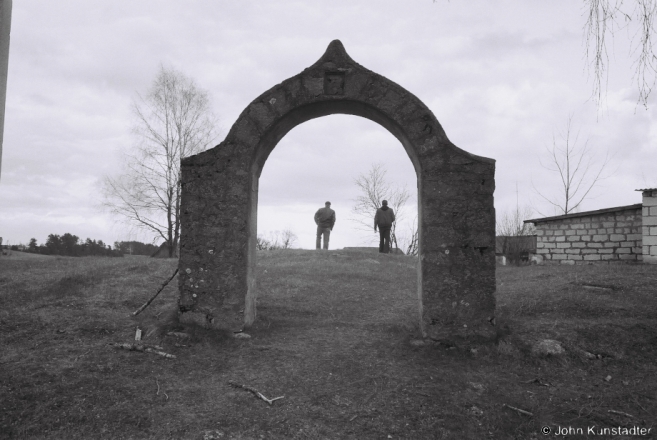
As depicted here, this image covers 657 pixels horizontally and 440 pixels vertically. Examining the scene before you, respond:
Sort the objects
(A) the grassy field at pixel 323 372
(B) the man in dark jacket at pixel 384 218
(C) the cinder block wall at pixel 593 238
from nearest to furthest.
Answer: (A) the grassy field at pixel 323 372
(C) the cinder block wall at pixel 593 238
(B) the man in dark jacket at pixel 384 218

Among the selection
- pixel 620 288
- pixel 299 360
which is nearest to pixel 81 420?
pixel 299 360

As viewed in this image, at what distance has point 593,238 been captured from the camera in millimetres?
13695

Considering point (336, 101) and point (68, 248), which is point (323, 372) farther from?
point (68, 248)

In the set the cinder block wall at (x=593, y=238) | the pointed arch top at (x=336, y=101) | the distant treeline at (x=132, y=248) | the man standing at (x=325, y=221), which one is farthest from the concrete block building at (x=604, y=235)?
the distant treeline at (x=132, y=248)

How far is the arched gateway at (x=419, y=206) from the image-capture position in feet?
17.7

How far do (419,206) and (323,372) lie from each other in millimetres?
2581

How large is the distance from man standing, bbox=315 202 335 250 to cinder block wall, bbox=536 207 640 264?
7390mm

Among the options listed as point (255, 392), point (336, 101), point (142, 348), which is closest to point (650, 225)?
point (336, 101)

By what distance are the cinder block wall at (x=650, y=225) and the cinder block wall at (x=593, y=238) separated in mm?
82

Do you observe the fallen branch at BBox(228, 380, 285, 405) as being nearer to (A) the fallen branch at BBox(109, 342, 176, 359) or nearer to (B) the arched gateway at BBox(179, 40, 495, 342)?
(A) the fallen branch at BBox(109, 342, 176, 359)

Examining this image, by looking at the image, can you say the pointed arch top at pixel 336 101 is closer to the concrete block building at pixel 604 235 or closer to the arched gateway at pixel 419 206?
the arched gateway at pixel 419 206

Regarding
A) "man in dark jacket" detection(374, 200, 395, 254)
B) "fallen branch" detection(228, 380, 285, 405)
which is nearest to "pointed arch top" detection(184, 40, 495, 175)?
"fallen branch" detection(228, 380, 285, 405)

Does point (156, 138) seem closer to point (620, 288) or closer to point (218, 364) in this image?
point (218, 364)

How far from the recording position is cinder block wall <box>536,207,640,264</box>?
13.2 meters
